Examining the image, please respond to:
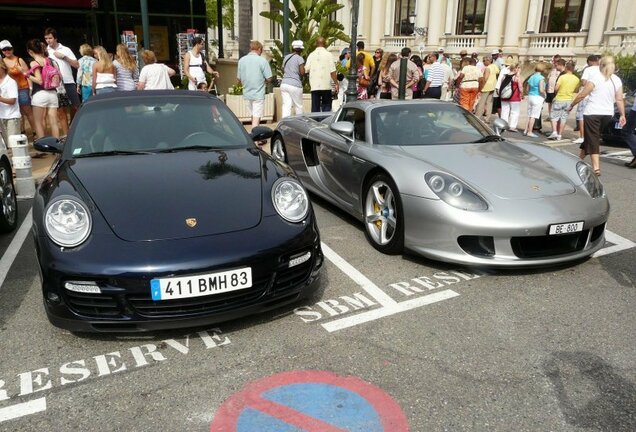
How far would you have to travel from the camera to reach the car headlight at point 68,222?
114 inches

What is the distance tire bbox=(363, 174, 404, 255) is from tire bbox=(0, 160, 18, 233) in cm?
339

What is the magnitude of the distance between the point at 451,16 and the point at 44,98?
26939 mm

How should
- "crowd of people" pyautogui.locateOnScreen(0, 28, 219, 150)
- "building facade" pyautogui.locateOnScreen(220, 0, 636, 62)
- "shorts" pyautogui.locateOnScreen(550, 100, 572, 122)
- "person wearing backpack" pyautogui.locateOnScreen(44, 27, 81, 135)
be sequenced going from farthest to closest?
"building facade" pyautogui.locateOnScreen(220, 0, 636, 62)
"shorts" pyautogui.locateOnScreen(550, 100, 572, 122)
"person wearing backpack" pyautogui.locateOnScreen(44, 27, 81, 135)
"crowd of people" pyautogui.locateOnScreen(0, 28, 219, 150)

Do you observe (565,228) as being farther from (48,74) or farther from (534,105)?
(534,105)

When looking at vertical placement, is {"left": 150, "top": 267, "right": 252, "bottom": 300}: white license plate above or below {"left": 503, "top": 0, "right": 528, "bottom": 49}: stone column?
below

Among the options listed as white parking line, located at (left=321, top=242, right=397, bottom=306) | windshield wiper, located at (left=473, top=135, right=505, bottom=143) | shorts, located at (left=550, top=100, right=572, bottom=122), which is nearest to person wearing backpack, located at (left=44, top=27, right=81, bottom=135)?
white parking line, located at (left=321, top=242, right=397, bottom=306)

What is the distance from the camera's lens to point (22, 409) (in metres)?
2.47

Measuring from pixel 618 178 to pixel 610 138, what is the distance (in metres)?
3.06

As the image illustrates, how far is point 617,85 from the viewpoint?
7.46 m

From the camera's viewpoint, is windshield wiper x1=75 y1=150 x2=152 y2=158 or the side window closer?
windshield wiper x1=75 y1=150 x2=152 y2=158

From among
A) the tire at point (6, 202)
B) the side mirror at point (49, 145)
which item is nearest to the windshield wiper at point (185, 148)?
the side mirror at point (49, 145)

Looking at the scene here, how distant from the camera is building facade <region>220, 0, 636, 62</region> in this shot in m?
23.1

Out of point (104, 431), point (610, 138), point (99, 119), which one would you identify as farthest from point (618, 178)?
point (104, 431)

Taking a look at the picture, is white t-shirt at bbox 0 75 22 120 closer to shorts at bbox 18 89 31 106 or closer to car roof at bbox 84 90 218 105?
shorts at bbox 18 89 31 106
